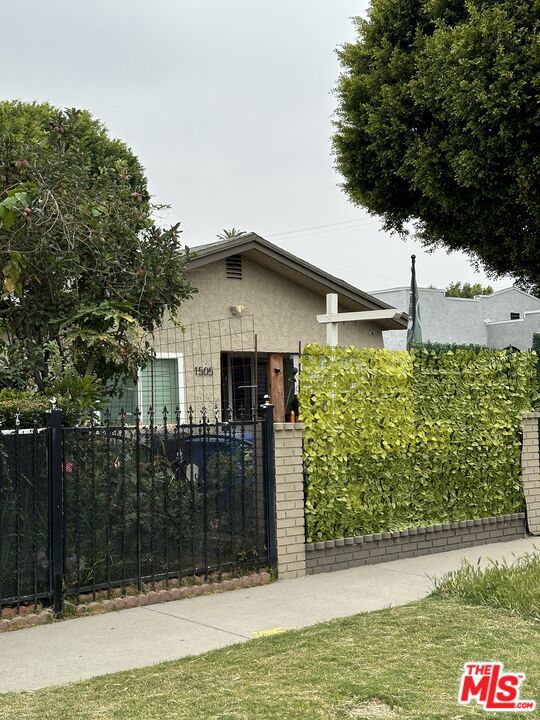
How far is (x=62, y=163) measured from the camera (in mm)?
9750

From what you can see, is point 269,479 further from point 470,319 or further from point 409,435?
point 470,319

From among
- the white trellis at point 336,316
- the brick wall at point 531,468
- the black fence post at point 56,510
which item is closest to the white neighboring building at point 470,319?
the white trellis at point 336,316

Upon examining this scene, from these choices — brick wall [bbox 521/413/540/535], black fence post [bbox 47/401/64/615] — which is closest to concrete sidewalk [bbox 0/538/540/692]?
black fence post [bbox 47/401/64/615]

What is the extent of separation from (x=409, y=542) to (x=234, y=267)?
7.02 metres

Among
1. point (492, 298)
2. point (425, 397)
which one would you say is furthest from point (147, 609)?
point (492, 298)

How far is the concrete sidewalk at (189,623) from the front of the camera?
6150 millimetres

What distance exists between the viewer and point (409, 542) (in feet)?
33.6

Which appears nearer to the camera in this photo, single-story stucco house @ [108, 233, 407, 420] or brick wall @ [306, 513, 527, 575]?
brick wall @ [306, 513, 527, 575]

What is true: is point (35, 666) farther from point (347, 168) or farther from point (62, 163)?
point (347, 168)

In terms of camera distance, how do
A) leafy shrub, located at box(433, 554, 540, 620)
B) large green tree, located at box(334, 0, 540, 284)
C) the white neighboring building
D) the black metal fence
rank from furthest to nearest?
the white neighboring building
large green tree, located at box(334, 0, 540, 284)
the black metal fence
leafy shrub, located at box(433, 554, 540, 620)

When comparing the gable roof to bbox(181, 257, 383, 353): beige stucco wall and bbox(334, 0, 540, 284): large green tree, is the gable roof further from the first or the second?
bbox(334, 0, 540, 284): large green tree

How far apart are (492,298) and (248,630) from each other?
2964 cm

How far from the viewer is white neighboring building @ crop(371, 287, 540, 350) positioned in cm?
2865

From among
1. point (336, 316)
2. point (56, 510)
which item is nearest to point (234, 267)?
point (336, 316)
